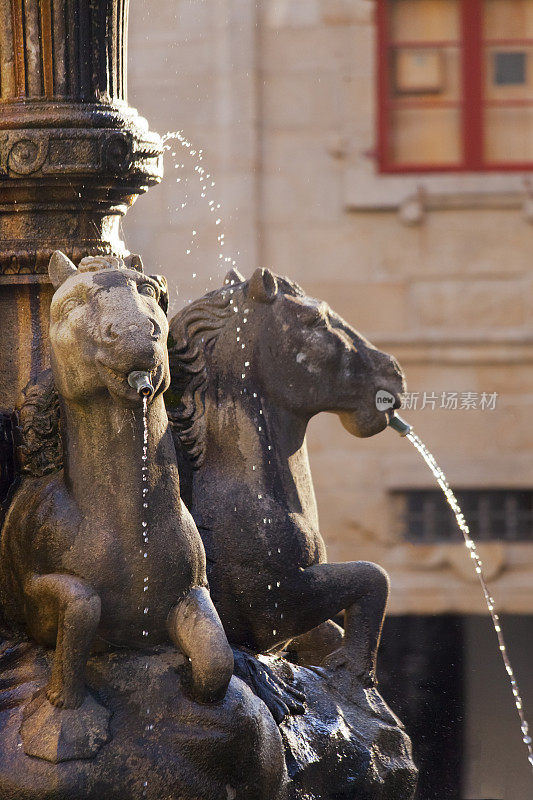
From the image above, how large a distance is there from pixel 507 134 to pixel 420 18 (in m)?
0.85

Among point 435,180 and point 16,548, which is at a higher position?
point 435,180

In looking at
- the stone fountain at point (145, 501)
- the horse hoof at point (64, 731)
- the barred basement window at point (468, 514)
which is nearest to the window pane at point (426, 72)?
the barred basement window at point (468, 514)

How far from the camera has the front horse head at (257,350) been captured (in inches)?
125

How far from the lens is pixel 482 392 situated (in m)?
8.45

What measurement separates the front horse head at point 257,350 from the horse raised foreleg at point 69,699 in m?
0.52

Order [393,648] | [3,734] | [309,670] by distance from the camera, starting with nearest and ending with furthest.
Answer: [3,734], [309,670], [393,648]

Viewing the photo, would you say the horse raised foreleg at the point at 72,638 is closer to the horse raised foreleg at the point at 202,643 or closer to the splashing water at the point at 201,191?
the horse raised foreleg at the point at 202,643

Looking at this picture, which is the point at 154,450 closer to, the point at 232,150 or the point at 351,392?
the point at 351,392

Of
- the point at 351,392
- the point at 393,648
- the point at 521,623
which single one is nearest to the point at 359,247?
the point at 521,623

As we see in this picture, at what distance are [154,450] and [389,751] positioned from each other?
0.87 metres

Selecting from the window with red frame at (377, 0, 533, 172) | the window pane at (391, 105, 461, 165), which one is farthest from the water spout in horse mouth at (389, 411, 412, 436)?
the window pane at (391, 105, 461, 165)

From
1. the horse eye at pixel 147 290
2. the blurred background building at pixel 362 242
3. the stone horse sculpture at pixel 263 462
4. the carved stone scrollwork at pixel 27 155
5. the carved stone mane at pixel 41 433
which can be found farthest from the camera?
the blurred background building at pixel 362 242

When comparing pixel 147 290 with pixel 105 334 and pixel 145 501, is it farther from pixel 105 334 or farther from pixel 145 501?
pixel 145 501

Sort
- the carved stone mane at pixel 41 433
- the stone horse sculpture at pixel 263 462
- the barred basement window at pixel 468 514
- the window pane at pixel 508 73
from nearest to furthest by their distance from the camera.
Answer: the carved stone mane at pixel 41 433, the stone horse sculpture at pixel 263 462, the barred basement window at pixel 468 514, the window pane at pixel 508 73
